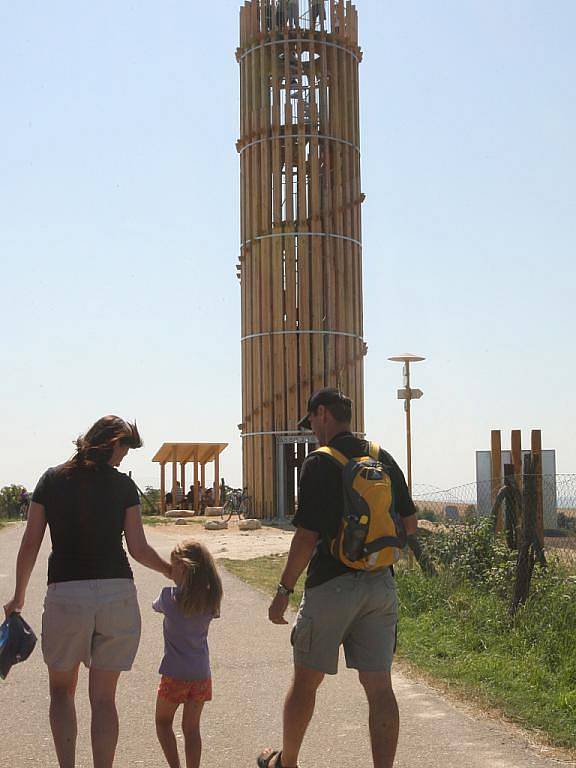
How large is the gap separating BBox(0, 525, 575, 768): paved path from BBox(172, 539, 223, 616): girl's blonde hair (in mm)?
878

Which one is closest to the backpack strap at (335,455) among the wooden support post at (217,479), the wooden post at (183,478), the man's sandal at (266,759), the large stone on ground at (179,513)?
the man's sandal at (266,759)

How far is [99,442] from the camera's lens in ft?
17.9

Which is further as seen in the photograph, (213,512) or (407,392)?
(213,512)

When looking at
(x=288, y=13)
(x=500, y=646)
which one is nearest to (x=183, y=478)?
(x=288, y=13)

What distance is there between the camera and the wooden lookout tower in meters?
35.8

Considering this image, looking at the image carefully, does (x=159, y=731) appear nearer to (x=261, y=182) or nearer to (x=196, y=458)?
(x=261, y=182)

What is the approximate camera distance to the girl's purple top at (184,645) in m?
5.52

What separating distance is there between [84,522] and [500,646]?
4.48 metres

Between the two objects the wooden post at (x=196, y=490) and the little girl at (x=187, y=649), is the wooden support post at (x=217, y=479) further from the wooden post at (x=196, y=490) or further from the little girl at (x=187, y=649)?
the little girl at (x=187, y=649)

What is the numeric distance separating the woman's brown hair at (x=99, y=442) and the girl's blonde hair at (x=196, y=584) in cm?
61

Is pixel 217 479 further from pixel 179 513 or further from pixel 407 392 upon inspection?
pixel 407 392

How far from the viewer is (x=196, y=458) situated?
42312 millimetres

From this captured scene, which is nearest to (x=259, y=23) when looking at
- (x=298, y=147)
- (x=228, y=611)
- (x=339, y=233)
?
(x=298, y=147)

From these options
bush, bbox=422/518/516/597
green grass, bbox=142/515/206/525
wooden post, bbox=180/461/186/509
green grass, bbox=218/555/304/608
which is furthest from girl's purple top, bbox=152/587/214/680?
wooden post, bbox=180/461/186/509
